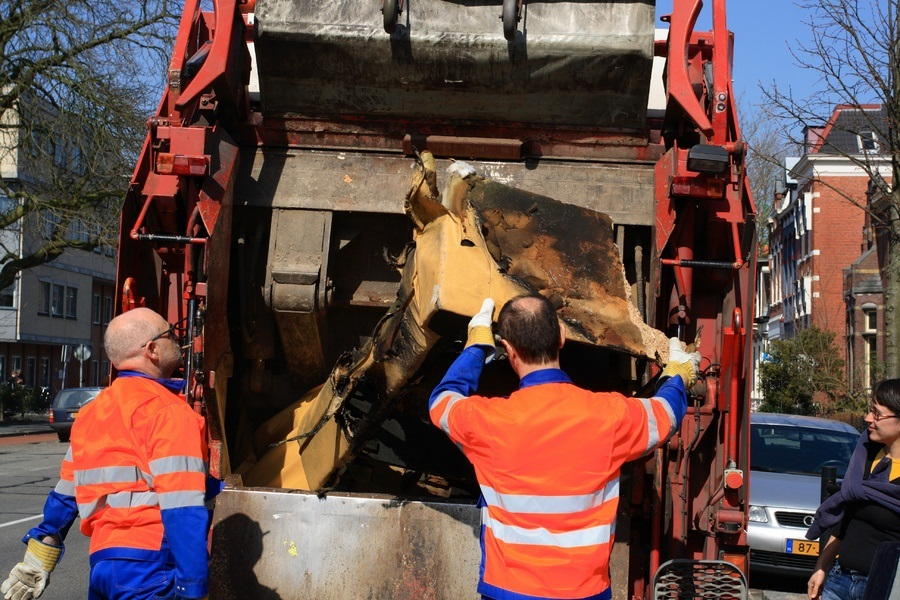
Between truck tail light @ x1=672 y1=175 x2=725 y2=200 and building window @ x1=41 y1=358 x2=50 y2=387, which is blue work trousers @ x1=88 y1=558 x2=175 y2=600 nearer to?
truck tail light @ x1=672 y1=175 x2=725 y2=200

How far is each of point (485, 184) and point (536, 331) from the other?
1.08 meters

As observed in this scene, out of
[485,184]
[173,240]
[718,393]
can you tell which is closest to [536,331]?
[485,184]

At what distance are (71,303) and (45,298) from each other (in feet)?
8.03

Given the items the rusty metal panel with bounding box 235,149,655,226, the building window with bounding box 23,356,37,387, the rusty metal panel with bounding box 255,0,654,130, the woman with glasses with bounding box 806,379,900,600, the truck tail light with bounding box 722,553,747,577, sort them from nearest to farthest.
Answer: the woman with glasses with bounding box 806,379,900,600
the truck tail light with bounding box 722,553,747,577
the rusty metal panel with bounding box 255,0,654,130
the rusty metal panel with bounding box 235,149,655,226
the building window with bounding box 23,356,37,387

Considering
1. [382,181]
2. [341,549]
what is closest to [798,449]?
[382,181]

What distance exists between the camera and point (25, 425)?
2738 cm

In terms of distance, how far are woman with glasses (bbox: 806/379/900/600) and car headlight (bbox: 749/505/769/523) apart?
4.34 m

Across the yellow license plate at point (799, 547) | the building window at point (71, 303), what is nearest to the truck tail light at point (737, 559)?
the yellow license plate at point (799, 547)

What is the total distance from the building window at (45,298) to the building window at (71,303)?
Result: 172 cm

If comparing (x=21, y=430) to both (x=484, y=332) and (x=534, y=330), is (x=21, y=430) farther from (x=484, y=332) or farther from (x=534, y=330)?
(x=534, y=330)

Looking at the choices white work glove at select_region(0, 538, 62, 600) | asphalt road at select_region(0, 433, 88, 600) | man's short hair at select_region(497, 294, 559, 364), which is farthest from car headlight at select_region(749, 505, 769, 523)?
white work glove at select_region(0, 538, 62, 600)

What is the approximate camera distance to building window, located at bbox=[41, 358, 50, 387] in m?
38.9

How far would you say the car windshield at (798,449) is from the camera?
8.91 metres

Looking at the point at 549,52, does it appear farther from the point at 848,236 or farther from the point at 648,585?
the point at 848,236
